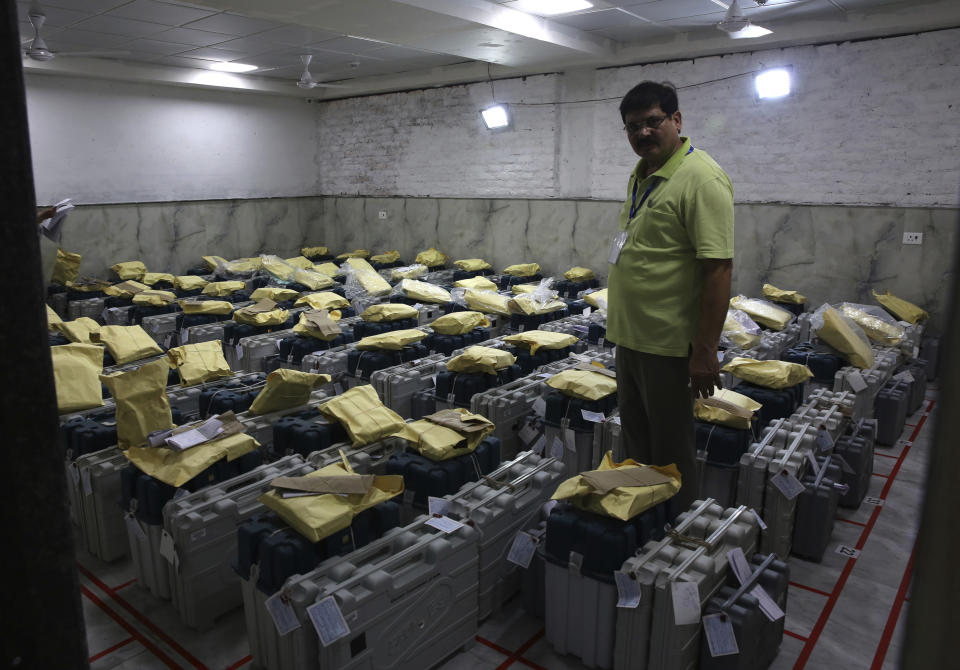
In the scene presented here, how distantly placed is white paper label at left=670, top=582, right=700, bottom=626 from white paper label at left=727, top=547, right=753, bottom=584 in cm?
26

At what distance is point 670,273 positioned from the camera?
93.5 inches

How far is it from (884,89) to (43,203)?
936 cm

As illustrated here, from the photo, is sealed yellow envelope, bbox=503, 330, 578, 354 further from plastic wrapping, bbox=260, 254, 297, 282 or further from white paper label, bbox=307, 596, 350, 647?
plastic wrapping, bbox=260, 254, 297, 282

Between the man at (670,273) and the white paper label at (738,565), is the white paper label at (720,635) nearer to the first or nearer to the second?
the white paper label at (738,565)

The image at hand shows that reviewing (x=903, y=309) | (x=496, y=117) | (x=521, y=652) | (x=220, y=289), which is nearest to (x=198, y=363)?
(x=521, y=652)

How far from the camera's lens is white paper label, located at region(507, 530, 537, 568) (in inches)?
90.3

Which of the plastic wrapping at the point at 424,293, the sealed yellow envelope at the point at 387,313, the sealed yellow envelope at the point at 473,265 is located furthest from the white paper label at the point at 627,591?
the sealed yellow envelope at the point at 473,265

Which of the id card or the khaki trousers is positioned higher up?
the id card

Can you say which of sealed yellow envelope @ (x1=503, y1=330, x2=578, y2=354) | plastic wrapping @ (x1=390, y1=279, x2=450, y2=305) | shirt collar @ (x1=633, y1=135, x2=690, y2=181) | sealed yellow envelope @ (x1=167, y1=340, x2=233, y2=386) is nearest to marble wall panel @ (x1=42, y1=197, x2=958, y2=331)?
sealed yellow envelope @ (x1=167, y1=340, x2=233, y2=386)

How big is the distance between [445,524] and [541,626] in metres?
0.63

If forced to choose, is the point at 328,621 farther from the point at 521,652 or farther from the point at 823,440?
the point at 823,440

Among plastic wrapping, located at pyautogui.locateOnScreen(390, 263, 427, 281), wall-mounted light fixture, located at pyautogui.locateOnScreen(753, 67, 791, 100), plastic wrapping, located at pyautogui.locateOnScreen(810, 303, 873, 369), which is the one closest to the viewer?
plastic wrapping, located at pyautogui.locateOnScreen(810, 303, 873, 369)

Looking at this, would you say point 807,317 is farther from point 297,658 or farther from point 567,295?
point 297,658

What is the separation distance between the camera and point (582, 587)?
210 centimetres
